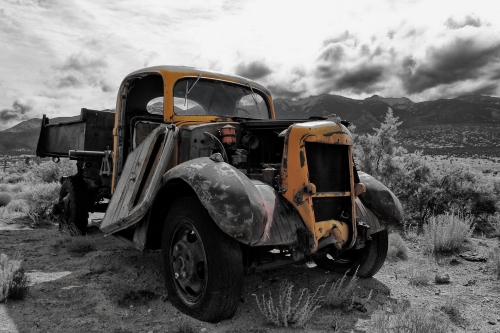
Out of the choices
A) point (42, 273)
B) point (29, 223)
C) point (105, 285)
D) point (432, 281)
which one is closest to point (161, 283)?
point (105, 285)

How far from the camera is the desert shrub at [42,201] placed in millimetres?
8398

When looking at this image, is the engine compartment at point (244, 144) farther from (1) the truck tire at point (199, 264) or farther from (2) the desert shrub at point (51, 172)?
(2) the desert shrub at point (51, 172)

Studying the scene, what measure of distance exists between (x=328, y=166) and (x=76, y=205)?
4676 mm

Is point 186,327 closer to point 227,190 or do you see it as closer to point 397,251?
point 227,190

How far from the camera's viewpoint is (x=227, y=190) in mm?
2949

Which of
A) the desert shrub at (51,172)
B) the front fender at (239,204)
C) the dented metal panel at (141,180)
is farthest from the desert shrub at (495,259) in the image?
the desert shrub at (51,172)

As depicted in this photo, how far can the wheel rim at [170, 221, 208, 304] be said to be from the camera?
10.6 feet

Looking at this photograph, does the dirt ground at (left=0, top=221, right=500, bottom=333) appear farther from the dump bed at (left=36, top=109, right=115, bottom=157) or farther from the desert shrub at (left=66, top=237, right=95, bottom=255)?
the dump bed at (left=36, top=109, right=115, bottom=157)

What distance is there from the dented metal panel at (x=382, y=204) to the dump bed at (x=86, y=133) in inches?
160

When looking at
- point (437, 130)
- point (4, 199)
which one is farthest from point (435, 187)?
point (437, 130)

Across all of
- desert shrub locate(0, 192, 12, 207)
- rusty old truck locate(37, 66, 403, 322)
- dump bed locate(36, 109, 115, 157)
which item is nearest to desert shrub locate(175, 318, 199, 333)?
rusty old truck locate(37, 66, 403, 322)

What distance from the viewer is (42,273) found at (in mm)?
4516

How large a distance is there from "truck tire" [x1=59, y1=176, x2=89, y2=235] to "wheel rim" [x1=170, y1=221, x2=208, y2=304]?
3667mm

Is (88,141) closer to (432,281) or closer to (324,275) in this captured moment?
(324,275)
